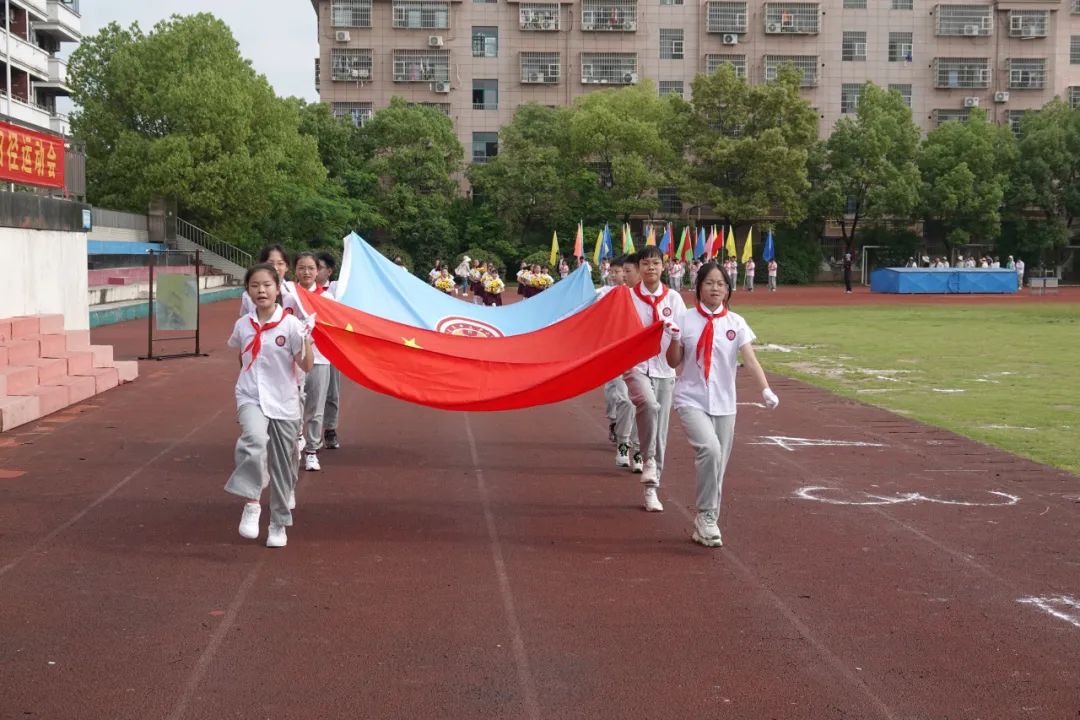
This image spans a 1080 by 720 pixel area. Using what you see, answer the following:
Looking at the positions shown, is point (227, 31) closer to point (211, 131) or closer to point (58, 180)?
point (211, 131)

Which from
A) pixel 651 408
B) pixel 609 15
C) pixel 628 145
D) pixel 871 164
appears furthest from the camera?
pixel 609 15

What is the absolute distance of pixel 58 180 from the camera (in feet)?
57.6

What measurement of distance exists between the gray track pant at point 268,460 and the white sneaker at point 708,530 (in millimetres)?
2611

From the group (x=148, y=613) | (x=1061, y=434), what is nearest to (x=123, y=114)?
(x=1061, y=434)

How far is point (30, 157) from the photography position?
16609 mm

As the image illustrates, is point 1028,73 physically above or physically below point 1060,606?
above

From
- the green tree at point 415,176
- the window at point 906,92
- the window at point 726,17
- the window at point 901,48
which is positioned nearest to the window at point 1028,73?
the window at point 906,92

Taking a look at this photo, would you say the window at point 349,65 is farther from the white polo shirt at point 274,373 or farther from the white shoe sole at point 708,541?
→ the white shoe sole at point 708,541

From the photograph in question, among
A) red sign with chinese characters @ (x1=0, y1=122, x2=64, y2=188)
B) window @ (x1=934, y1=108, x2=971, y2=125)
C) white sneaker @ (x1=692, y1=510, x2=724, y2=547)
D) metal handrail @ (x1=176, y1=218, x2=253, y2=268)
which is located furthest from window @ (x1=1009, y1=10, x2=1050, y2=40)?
white sneaker @ (x1=692, y1=510, x2=724, y2=547)

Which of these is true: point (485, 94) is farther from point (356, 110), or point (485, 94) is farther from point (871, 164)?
point (871, 164)

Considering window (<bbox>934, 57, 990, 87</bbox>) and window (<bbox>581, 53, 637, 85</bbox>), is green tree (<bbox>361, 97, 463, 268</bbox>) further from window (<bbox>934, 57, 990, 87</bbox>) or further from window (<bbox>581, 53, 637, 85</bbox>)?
window (<bbox>934, 57, 990, 87</bbox>)

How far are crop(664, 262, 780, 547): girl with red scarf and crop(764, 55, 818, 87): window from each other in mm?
61989

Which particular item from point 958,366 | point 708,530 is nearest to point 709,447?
point 708,530

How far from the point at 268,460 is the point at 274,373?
0.56 meters
